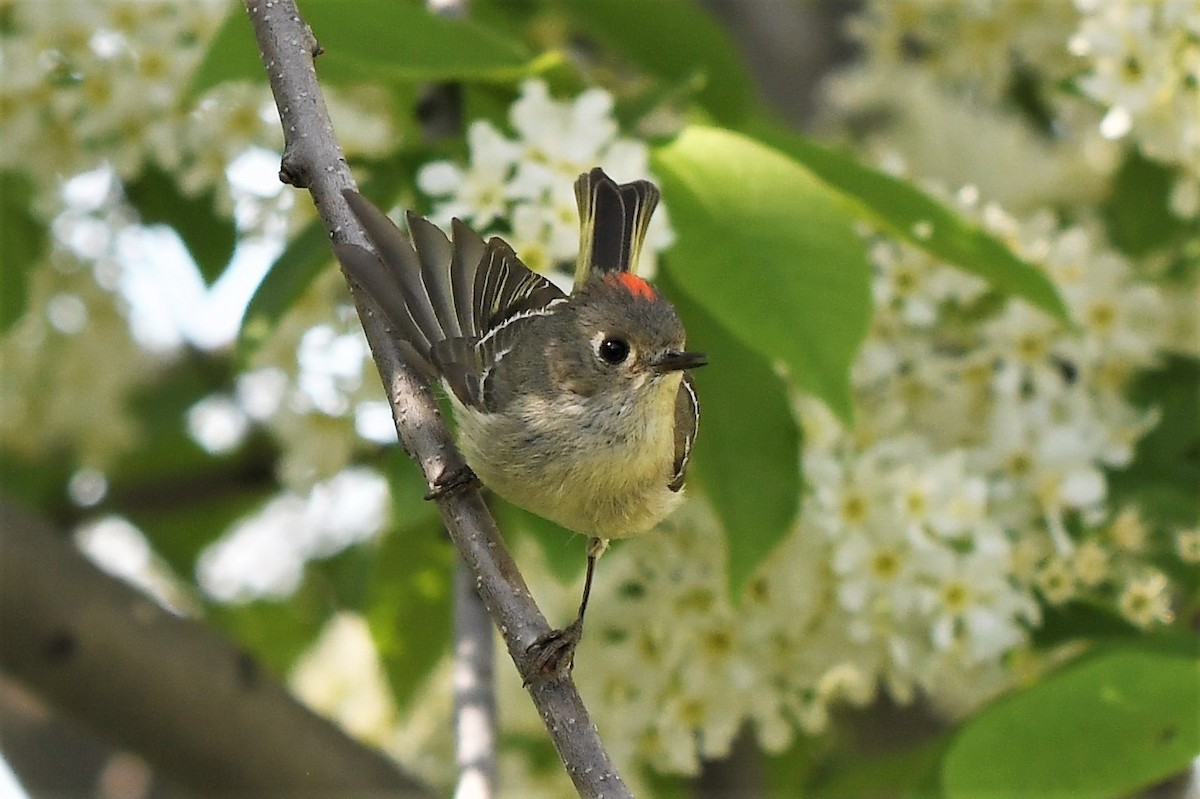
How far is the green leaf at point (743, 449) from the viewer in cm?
295

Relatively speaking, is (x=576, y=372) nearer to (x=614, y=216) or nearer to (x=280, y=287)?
(x=614, y=216)

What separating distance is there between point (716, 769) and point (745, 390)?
2213 millimetres

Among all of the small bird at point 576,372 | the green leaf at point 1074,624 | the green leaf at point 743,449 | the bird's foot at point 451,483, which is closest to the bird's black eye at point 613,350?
the small bird at point 576,372

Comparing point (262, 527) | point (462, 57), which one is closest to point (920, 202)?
point (462, 57)

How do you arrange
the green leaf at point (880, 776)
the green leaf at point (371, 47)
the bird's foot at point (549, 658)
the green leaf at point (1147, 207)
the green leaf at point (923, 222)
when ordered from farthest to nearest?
the green leaf at point (1147, 207)
the green leaf at point (880, 776)
the green leaf at point (923, 222)
the green leaf at point (371, 47)
the bird's foot at point (549, 658)

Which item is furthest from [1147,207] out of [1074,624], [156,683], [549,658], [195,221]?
[156,683]

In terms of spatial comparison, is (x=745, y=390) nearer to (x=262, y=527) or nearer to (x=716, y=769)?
(x=716, y=769)

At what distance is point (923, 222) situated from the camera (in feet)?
10.0

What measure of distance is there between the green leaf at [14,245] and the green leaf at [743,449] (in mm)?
1856

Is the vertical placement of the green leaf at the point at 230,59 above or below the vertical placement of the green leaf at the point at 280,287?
above

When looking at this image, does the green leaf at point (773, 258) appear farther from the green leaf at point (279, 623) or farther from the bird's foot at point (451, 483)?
the green leaf at point (279, 623)

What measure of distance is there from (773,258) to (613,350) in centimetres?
36

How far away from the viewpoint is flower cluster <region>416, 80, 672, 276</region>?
298 cm

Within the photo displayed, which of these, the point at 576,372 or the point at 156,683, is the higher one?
the point at 156,683
